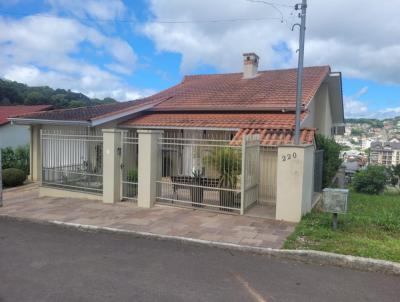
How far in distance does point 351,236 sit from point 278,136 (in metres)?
4.45

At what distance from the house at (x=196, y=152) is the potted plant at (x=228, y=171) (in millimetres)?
25

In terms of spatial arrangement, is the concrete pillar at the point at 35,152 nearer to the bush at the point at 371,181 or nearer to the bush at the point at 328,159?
the bush at the point at 328,159

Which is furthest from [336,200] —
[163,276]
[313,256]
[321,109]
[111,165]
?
[321,109]

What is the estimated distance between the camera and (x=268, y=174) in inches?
402

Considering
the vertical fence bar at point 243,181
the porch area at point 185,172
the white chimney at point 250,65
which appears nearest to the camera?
the porch area at point 185,172

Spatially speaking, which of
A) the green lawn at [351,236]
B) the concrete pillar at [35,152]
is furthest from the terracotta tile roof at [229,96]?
the green lawn at [351,236]

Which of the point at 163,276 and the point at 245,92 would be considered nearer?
the point at 163,276

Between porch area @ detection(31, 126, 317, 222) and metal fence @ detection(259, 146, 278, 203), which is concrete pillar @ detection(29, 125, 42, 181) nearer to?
porch area @ detection(31, 126, 317, 222)

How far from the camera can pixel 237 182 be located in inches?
363

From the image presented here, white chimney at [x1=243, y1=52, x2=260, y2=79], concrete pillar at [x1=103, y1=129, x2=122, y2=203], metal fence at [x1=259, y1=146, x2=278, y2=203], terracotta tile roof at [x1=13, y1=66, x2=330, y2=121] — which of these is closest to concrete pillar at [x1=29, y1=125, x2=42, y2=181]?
terracotta tile roof at [x1=13, y1=66, x2=330, y2=121]

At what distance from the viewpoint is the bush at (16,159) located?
1742 cm

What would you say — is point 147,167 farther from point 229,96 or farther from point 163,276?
point 229,96

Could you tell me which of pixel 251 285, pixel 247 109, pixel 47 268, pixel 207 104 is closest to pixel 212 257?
pixel 251 285

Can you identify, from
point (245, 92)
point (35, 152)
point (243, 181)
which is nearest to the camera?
point (243, 181)
